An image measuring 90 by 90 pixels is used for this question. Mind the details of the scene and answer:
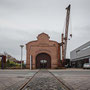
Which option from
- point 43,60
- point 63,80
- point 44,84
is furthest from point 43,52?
point 44,84

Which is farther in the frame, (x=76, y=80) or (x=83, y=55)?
(x=83, y=55)

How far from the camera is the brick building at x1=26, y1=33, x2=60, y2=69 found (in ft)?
144

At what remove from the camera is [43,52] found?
44.2 m

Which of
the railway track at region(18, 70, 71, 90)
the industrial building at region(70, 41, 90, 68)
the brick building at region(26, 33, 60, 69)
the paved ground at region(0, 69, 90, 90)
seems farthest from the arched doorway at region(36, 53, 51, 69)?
the railway track at region(18, 70, 71, 90)

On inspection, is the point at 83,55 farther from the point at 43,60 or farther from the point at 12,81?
the point at 12,81

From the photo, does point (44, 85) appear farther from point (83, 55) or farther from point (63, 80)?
point (83, 55)

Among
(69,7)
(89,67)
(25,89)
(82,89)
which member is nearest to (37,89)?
(25,89)

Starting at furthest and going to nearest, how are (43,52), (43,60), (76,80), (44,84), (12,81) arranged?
1. (43,60)
2. (43,52)
3. (76,80)
4. (12,81)
5. (44,84)

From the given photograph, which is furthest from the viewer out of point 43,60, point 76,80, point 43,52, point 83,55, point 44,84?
point 83,55

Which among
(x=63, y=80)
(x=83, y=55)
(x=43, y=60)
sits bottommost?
(x=63, y=80)

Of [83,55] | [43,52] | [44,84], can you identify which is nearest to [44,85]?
[44,84]

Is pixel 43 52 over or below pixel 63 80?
over

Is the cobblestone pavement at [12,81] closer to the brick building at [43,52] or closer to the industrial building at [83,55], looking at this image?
the brick building at [43,52]

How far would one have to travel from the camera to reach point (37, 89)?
723 cm
